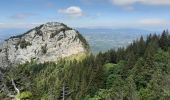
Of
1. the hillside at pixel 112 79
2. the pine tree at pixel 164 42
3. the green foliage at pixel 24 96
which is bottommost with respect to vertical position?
the green foliage at pixel 24 96

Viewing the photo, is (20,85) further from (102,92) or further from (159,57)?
(159,57)

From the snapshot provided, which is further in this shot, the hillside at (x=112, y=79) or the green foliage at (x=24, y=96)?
the green foliage at (x=24, y=96)

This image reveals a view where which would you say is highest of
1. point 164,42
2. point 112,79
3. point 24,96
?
point 164,42

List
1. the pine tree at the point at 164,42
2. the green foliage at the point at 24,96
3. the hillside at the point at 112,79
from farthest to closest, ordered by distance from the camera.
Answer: the pine tree at the point at 164,42 < the green foliage at the point at 24,96 < the hillside at the point at 112,79

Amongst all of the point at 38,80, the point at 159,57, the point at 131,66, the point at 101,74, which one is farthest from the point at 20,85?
the point at 159,57

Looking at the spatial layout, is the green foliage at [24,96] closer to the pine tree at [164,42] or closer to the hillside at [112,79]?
the hillside at [112,79]

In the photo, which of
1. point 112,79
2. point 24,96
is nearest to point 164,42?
point 112,79

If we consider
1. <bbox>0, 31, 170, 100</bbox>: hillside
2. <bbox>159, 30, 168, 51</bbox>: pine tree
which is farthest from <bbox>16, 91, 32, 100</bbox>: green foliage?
Answer: <bbox>159, 30, 168, 51</bbox>: pine tree

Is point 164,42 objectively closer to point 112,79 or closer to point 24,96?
point 112,79

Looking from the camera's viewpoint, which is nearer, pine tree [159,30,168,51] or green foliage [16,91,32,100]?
green foliage [16,91,32,100]

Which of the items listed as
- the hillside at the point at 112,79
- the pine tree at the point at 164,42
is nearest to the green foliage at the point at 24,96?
the hillside at the point at 112,79

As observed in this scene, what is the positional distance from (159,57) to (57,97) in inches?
1381

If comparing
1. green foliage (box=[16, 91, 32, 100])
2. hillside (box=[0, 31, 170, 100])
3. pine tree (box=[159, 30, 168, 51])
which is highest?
pine tree (box=[159, 30, 168, 51])

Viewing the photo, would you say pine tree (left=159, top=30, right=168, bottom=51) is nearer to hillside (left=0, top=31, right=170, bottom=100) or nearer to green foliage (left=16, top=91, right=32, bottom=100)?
hillside (left=0, top=31, right=170, bottom=100)
